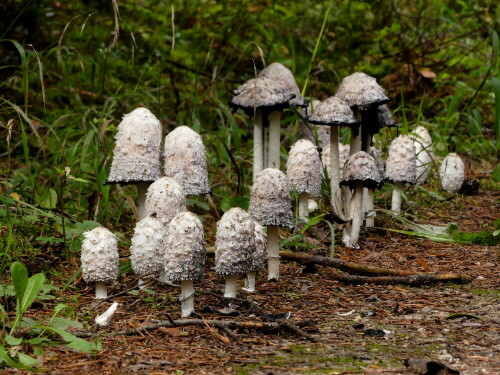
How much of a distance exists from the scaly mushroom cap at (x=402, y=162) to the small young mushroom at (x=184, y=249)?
2.17 meters

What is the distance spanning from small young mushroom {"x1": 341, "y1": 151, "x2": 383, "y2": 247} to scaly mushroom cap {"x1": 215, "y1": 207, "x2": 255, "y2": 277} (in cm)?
122

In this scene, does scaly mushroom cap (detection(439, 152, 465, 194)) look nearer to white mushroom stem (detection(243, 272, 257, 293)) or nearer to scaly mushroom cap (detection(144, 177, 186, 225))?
white mushroom stem (detection(243, 272, 257, 293))

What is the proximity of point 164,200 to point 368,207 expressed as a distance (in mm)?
1888

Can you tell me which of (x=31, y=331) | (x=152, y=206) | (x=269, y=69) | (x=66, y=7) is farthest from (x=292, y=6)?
(x=31, y=331)

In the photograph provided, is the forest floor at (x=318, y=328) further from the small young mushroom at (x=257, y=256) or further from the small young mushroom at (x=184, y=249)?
the small young mushroom at (x=184, y=249)

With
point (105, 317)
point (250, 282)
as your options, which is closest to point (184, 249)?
point (105, 317)

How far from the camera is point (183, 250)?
311 cm

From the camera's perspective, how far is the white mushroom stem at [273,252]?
3.79m

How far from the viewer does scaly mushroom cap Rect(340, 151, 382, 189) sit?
4207mm

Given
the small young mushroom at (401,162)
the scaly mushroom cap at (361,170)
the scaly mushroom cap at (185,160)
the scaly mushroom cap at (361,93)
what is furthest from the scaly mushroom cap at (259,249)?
the small young mushroom at (401,162)

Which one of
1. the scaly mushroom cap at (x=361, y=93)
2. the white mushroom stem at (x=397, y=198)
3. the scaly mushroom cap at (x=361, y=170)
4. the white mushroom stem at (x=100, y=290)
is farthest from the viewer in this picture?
the white mushroom stem at (x=397, y=198)

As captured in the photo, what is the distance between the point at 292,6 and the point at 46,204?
606cm

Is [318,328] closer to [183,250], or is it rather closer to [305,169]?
[183,250]

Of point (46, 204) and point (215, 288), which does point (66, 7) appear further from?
point (215, 288)
